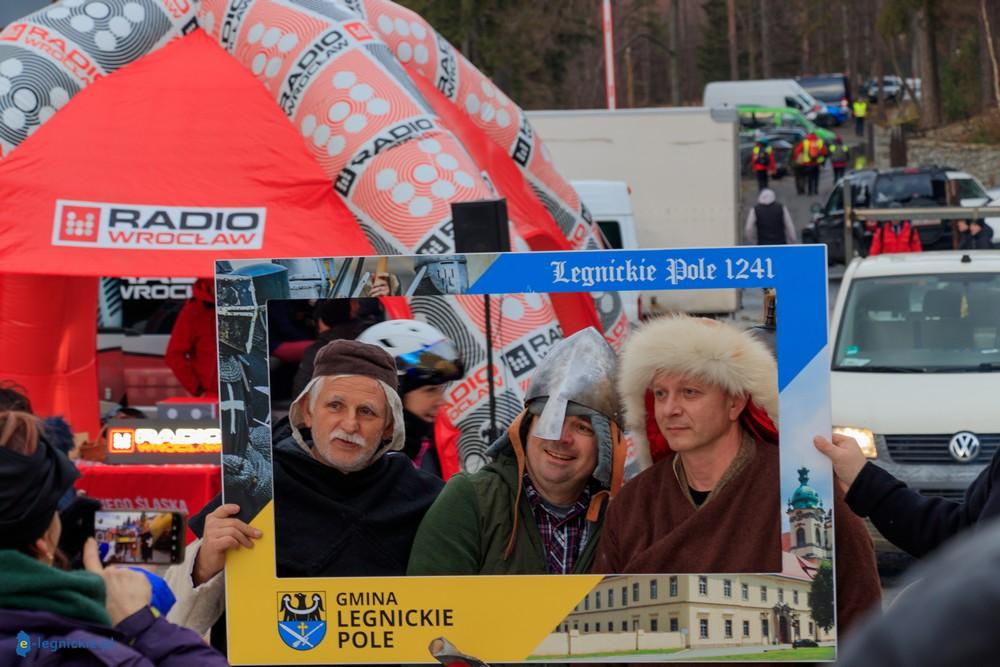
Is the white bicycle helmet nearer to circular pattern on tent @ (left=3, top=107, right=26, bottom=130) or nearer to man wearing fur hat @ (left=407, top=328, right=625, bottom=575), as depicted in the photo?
man wearing fur hat @ (left=407, top=328, right=625, bottom=575)

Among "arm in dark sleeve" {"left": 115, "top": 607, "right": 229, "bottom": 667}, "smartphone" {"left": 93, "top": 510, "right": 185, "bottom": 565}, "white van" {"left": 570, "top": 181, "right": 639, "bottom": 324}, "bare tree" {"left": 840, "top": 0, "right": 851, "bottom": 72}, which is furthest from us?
"bare tree" {"left": 840, "top": 0, "right": 851, "bottom": 72}

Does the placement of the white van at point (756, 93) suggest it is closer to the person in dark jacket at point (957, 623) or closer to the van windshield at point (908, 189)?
the van windshield at point (908, 189)

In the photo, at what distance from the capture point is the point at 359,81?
9.28 m

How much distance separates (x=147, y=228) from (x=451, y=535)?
6.02 metres

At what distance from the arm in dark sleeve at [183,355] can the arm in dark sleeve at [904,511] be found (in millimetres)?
7716

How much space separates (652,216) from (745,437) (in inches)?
663

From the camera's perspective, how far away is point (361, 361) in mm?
3387

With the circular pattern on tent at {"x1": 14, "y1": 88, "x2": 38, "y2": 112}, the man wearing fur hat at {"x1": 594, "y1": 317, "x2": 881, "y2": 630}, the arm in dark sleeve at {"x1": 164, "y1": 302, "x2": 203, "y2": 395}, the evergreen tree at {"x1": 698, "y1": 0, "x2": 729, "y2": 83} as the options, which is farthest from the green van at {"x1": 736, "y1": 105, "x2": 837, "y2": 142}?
the man wearing fur hat at {"x1": 594, "y1": 317, "x2": 881, "y2": 630}

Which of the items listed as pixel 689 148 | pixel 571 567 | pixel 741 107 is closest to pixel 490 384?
pixel 571 567

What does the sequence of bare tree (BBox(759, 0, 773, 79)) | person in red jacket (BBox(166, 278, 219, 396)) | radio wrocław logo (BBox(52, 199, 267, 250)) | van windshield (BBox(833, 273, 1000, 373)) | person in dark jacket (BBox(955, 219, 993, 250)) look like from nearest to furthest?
radio wrocław logo (BBox(52, 199, 267, 250))
van windshield (BBox(833, 273, 1000, 373))
person in red jacket (BBox(166, 278, 219, 396))
person in dark jacket (BBox(955, 219, 993, 250))
bare tree (BBox(759, 0, 773, 79))

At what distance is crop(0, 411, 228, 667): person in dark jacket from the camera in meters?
2.45

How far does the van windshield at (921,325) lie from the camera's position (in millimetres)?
9430

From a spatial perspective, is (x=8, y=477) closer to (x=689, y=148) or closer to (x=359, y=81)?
(x=359, y=81)

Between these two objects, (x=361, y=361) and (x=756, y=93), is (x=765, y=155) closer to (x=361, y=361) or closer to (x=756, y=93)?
(x=756, y=93)
